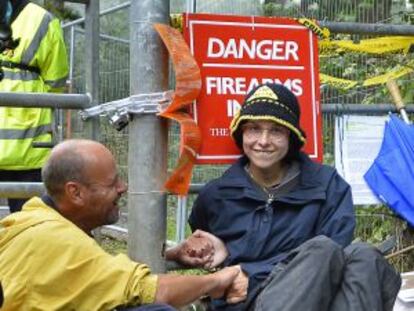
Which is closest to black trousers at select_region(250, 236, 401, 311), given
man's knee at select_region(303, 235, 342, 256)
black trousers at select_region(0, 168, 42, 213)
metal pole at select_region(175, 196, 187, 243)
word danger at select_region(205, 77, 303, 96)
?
man's knee at select_region(303, 235, 342, 256)

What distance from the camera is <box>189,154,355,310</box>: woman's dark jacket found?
112 inches

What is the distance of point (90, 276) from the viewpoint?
7.14 ft

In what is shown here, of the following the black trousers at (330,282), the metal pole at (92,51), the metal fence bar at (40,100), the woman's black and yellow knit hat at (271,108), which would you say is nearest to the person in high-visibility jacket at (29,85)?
the metal pole at (92,51)

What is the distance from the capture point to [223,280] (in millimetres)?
2572

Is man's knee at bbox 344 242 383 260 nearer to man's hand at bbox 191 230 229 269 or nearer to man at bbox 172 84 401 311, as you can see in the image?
man at bbox 172 84 401 311

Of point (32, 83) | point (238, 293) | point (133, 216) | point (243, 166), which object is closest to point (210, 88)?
point (243, 166)

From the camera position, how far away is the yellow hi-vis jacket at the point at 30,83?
3.76 m

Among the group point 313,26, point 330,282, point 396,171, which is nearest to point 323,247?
point 330,282

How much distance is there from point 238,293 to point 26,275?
0.82m

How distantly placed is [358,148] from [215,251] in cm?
102

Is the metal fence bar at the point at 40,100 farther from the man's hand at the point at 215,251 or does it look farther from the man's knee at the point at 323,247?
the man's knee at the point at 323,247

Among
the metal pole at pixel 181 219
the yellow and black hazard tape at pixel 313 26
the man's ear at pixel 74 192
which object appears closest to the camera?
the man's ear at pixel 74 192

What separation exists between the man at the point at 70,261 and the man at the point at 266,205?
17.0 inches

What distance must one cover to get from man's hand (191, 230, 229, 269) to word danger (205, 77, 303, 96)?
1.76 feet
